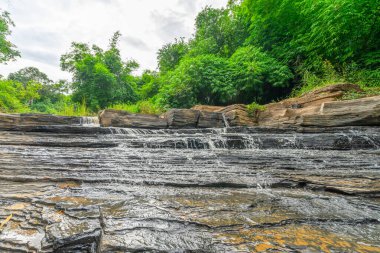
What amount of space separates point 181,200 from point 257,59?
35.8ft

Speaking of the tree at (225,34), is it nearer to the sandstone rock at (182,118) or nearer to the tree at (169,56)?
the tree at (169,56)

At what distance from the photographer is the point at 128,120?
23.2 feet

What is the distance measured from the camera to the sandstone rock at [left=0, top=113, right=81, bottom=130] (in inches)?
211

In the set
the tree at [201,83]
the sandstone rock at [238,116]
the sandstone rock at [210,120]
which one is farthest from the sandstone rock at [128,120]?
the tree at [201,83]

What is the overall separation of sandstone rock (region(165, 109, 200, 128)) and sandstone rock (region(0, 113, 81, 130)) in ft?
11.2

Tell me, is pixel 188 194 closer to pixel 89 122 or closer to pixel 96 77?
pixel 89 122

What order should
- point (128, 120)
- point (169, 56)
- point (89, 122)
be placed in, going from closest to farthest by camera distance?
1. point (128, 120)
2. point (89, 122)
3. point (169, 56)

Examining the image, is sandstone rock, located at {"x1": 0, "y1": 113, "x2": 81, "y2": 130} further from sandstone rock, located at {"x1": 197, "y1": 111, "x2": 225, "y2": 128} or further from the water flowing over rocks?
sandstone rock, located at {"x1": 197, "y1": 111, "x2": 225, "y2": 128}

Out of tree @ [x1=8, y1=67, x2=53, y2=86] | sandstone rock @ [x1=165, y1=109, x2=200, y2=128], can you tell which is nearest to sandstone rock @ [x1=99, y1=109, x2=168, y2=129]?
sandstone rock @ [x1=165, y1=109, x2=200, y2=128]

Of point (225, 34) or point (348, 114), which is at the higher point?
point (225, 34)

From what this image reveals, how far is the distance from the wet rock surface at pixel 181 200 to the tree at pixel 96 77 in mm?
12667

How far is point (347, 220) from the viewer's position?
1583mm

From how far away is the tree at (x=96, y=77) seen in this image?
15.9 metres

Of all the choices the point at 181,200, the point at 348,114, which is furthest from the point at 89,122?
the point at 348,114
